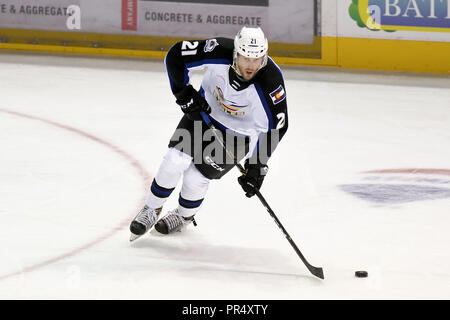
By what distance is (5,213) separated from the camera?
4.72 metres

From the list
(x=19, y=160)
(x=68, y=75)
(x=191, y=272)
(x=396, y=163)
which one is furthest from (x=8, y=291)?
(x=68, y=75)

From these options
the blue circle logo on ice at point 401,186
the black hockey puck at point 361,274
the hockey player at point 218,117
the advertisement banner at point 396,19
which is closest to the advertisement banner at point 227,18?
the advertisement banner at point 396,19

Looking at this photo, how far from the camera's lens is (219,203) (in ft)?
16.8

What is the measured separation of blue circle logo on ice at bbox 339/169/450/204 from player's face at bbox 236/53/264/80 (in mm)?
1558

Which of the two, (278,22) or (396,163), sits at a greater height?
(278,22)

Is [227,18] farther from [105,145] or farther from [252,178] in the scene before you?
[252,178]

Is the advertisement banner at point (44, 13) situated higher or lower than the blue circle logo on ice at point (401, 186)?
higher

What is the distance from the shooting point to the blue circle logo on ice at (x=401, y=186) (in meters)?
5.29

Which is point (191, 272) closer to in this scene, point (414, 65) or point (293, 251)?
point (293, 251)

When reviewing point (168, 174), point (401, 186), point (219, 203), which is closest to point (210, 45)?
point (168, 174)

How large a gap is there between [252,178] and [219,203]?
99 centimetres

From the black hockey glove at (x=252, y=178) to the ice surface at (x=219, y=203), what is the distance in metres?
0.37

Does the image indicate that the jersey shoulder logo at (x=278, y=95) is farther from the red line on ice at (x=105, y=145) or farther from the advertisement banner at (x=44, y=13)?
the advertisement banner at (x=44, y=13)

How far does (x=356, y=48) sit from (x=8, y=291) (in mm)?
5956
